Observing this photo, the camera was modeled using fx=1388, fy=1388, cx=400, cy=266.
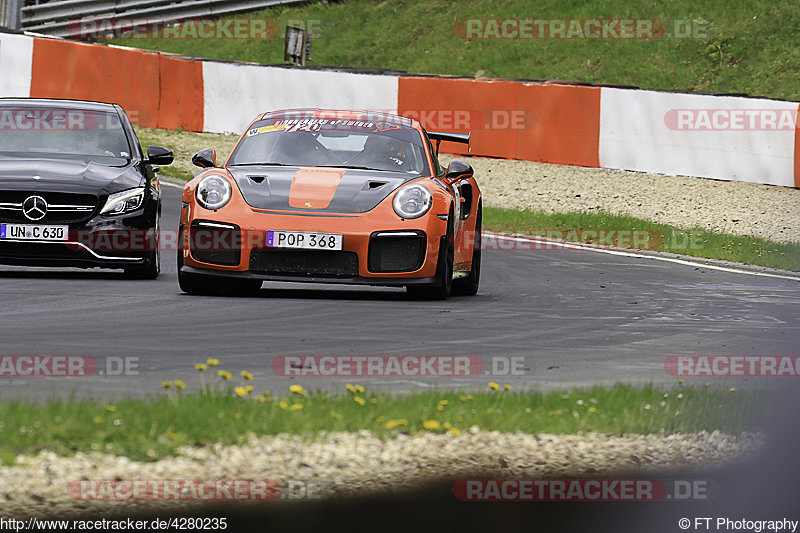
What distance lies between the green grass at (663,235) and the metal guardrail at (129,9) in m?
20.1

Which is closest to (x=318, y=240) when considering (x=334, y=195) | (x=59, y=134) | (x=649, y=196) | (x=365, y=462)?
(x=334, y=195)

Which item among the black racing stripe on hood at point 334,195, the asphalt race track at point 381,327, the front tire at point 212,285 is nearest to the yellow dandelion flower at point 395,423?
the asphalt race track at point 381,327

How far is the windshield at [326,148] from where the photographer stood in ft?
33.4

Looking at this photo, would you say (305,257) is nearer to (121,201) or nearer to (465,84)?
(121,201)

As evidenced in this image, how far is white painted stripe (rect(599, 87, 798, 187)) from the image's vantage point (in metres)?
20.6

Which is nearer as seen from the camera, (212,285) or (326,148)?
(212,285)

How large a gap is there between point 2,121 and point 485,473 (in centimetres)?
787

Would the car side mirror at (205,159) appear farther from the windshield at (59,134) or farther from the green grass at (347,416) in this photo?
the green grass at (347,416)

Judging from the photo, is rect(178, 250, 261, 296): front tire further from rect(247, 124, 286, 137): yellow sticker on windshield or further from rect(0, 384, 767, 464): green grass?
rect(0, 384, 767, 464): green grass

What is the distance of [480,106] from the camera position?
22969mm

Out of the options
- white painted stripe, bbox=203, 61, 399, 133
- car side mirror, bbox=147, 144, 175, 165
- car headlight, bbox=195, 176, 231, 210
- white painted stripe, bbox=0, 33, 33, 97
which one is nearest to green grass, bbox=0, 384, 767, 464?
car headlight, bbox=195, 176, 231, 210

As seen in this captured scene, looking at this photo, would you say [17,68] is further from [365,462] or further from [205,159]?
[365,462]

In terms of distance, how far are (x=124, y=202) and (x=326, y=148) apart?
1.62 metres

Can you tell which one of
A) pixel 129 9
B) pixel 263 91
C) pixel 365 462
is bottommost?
pixel 365 462
